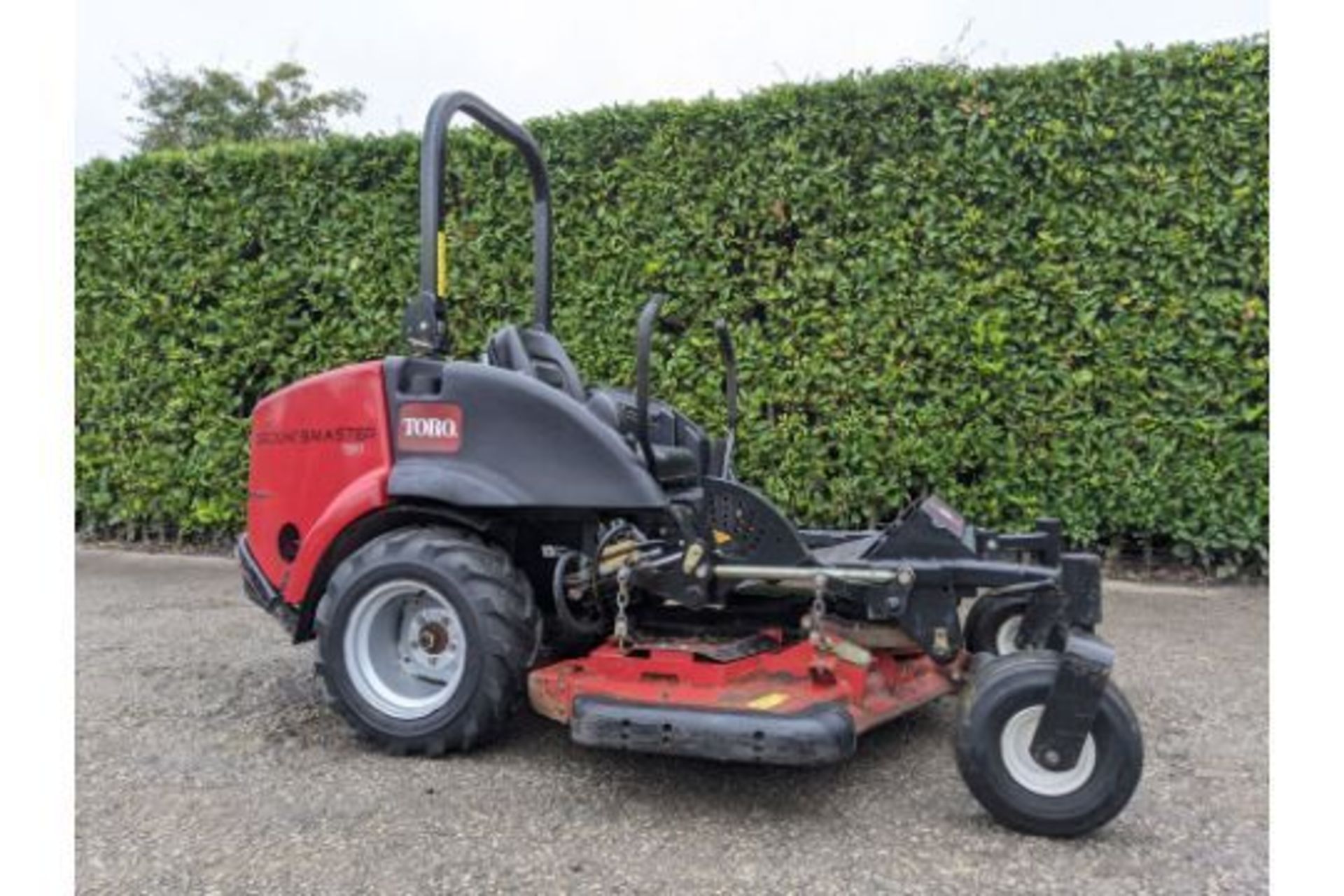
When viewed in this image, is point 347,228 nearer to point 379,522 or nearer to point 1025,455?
point 379,522

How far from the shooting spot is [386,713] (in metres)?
3.73

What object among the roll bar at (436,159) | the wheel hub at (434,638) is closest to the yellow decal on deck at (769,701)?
the wheel hub at (434,638)

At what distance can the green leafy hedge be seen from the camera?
618cm

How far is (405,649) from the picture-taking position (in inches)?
153

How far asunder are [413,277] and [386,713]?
4323mm

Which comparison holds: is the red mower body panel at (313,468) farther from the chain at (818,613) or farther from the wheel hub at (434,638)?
the chain at (818,613)

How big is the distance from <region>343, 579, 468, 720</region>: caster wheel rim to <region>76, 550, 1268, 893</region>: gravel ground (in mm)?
203

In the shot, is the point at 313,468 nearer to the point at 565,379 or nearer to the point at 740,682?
the point at 565,379

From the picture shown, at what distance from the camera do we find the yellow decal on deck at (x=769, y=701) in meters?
3.25

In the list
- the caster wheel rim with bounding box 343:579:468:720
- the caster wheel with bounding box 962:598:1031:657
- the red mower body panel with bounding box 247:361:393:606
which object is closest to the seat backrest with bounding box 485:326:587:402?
the red mower body panel with bounding box 247:361:393:606

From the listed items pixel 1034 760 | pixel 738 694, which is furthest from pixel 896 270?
pixel 1034 760

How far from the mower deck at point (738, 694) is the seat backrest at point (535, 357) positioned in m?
1.09

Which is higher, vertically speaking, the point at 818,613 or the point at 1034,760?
the point at 818,613

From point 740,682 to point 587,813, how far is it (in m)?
0.63
